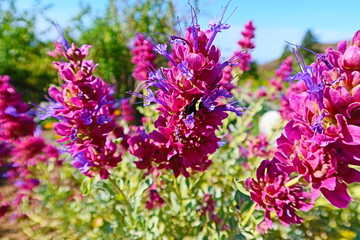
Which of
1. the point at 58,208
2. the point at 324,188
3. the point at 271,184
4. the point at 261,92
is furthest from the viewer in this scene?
the point at 261,92

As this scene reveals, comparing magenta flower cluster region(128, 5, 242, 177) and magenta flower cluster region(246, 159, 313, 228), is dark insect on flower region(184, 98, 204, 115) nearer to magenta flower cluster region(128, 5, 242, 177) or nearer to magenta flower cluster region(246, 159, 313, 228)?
magenta flower cluster region(128, 5, 242, 177)

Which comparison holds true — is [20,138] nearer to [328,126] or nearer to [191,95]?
[191,95]

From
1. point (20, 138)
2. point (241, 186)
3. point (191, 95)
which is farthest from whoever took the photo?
point (20, 138)

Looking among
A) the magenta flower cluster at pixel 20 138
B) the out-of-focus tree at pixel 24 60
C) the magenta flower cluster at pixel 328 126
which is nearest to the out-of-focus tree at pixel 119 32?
the out-of-focus tree at pixel 24 60

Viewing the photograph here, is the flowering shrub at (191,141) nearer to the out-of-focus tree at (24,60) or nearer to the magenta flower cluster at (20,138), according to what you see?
the magenta flower cluster at (20,138)

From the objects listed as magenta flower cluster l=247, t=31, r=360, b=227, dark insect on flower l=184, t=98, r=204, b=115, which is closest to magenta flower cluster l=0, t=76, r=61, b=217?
dark insect on flower l=184, t=98, r=204, b=115

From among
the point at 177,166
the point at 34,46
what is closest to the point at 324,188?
the point at 177,166

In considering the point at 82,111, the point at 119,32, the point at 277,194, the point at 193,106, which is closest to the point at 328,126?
the point at 277,194

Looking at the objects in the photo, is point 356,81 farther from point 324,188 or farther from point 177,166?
point 177,166
